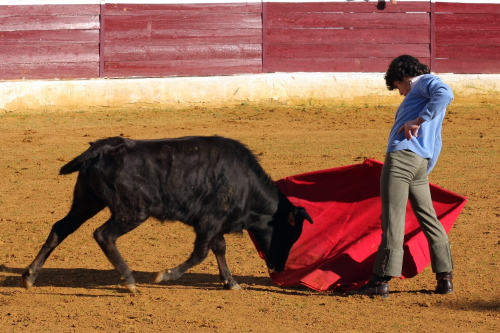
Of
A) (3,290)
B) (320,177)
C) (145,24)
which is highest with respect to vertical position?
(145,24)

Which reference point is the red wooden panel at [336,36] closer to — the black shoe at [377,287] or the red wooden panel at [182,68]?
the red wooden panel at [182,68]

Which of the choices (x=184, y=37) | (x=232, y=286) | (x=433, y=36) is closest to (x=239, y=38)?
(x=184, y=37)

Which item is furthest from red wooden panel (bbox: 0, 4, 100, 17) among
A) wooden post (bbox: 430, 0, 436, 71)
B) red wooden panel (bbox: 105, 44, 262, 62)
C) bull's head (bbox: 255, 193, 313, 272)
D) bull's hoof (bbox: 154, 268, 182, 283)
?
bull's hoof (bbox: 154, 268, 182, 283)

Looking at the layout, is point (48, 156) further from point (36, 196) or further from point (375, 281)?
point (375, 281)

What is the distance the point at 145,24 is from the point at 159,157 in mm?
8586

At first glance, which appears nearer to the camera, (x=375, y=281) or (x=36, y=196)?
(x=375, y=281)

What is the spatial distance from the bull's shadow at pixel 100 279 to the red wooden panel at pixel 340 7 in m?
8.78

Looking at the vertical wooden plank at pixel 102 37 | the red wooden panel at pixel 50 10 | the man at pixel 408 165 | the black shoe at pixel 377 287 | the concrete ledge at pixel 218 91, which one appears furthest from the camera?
the vertical wooden plank at pixel 102 37

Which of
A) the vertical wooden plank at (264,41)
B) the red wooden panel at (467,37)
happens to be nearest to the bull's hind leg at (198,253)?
the vertical wooden plank at (264,41)

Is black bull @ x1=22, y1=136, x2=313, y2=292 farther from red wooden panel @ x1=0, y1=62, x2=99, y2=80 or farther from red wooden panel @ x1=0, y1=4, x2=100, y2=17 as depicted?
red wooden panel @ x1=0, y1=4, x2=100, y2=17

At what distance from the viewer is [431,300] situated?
4539 mm

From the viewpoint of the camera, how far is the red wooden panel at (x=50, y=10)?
12.3 meters

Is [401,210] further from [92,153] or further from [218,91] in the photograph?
[218,91]

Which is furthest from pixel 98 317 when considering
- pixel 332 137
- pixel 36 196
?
pixel 332 137
